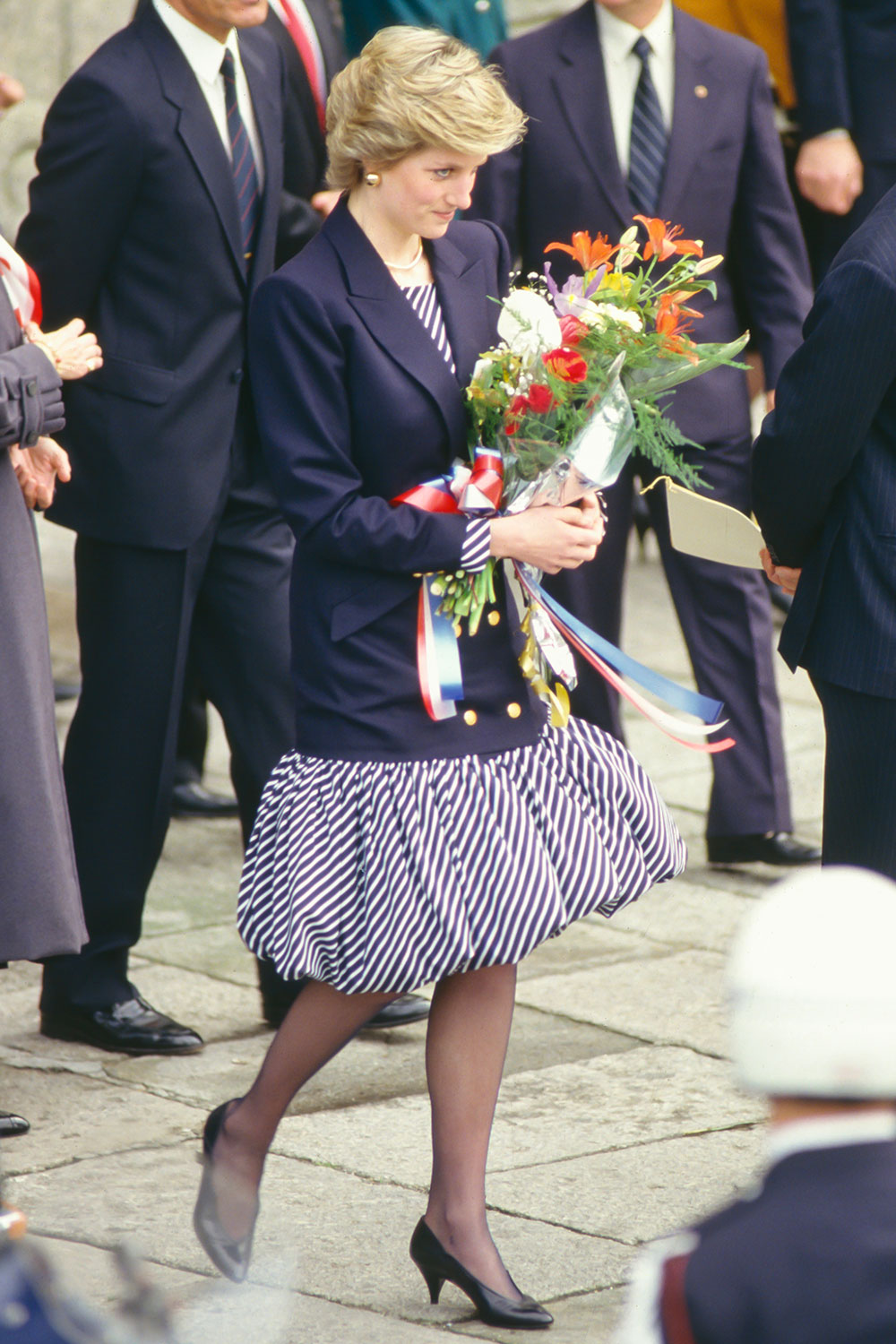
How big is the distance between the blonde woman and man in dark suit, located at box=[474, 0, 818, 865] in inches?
77.0

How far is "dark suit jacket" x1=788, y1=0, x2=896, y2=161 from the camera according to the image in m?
5.80

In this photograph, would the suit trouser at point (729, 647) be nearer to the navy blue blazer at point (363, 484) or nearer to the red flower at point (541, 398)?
the navy blue blazer at point (363, 484)

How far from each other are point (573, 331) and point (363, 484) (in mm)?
415

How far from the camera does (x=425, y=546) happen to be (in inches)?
129

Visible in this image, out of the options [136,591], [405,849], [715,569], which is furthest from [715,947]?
[405,849]

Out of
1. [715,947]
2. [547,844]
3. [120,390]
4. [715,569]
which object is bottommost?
[715,947]

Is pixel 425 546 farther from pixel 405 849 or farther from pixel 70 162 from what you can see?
pixel 70 162

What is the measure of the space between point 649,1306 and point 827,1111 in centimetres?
20

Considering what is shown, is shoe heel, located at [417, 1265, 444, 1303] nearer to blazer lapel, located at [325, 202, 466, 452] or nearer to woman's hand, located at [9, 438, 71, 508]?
blazer lapel, located at [325, 202, 466, 452]

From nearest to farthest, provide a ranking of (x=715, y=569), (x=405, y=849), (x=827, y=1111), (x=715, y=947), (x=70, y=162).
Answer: (x=827, y=1111), (x=405, y=849), (x=70, y=162), (x=715, y=947), (x=715, y=569)

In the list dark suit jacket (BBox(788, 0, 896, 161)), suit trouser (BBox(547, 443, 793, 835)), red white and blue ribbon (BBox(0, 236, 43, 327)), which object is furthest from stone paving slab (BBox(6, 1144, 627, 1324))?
dark suit jacket (BBox(788, 0, 896, 161))

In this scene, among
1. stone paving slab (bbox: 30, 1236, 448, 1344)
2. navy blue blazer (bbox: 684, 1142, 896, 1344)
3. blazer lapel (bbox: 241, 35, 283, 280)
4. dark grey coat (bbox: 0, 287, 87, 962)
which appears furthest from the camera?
blazer lapel (bbox: 241, 35, 283, 280)

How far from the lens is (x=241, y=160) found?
4383 millimetres

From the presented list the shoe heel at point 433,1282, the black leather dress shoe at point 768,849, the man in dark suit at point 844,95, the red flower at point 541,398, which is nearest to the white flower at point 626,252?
the red flower at point 541,398
